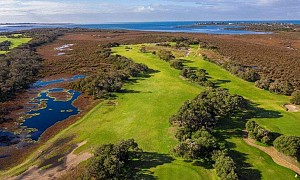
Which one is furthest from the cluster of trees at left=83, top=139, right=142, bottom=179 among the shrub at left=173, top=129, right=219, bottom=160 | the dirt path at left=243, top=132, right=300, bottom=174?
the dirt path at left=243, top=132, right=300, bottom=174

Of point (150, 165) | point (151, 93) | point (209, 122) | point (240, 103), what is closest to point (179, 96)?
point (151, 93)

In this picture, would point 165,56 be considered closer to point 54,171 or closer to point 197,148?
point 197,148

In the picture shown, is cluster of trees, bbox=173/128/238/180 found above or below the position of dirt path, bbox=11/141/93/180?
above

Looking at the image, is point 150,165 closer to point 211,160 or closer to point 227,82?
point 211,160

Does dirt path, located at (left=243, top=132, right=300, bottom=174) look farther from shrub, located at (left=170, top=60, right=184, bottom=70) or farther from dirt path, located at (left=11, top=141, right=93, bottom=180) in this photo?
shrub, located at (left=170, top=60, right=184, bottom=70)

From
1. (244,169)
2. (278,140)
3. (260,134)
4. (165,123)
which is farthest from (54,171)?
(278,140)

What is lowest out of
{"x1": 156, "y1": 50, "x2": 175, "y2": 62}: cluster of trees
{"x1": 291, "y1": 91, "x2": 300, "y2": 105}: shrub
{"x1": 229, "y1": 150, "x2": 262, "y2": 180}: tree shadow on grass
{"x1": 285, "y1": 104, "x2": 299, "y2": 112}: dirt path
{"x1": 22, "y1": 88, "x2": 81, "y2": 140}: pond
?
{"x1": 229, "y1": 150, "x2": 262, "y2": 180}: tree shadow on grass

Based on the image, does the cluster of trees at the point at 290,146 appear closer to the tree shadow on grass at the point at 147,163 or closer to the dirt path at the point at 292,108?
the tree shadow on grass at the point at 147,163

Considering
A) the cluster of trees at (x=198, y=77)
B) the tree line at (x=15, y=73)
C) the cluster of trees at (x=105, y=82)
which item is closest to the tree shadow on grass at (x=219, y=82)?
the cluster of trees at (x=198, y=77)
